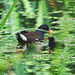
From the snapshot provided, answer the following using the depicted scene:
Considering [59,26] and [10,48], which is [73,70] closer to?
[10,48]

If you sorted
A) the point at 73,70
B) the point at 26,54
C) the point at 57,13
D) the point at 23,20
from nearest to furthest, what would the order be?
the point at 73,70 → the point at 26,54 → the point at 23,20 → the point at 57,13

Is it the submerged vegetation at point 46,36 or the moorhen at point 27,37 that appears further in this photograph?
the moorhen at point 27,37

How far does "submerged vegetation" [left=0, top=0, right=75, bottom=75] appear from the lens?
312 centimetres

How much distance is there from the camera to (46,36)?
19.1 feet

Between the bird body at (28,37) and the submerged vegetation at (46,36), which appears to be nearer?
the submerged vegetation at (46,36)

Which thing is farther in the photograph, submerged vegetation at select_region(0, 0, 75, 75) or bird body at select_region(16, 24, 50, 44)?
bird body at select_region(16, 24, 50, 44)

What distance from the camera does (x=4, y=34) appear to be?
5316 mm

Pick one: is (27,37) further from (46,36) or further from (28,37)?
(46,36)

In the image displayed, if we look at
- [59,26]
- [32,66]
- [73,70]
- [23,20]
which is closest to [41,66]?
[32,66]

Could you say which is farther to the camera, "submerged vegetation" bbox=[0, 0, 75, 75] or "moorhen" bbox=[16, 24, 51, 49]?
"moorhen" bbox=[16, 24, 51, 49]

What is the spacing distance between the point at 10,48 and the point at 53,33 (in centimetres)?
114

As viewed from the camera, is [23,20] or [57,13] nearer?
[23,20]

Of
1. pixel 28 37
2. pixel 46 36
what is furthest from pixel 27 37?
pixel 46 36

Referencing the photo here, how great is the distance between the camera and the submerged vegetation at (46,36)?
123 inches
